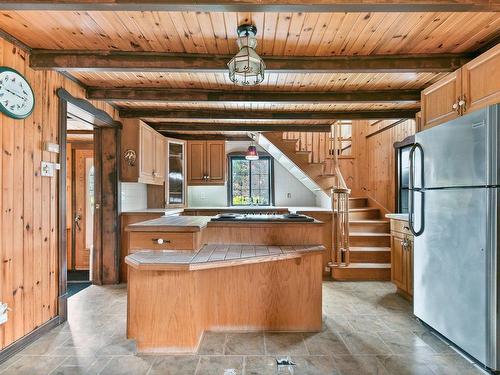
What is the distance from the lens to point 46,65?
7.80 feet

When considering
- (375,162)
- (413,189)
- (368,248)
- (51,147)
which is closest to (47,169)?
(51,147)

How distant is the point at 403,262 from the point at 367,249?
0.92 metres

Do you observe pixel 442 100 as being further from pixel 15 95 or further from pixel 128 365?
pixel 15 95

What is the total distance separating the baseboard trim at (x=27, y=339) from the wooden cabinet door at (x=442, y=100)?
393 centimetres

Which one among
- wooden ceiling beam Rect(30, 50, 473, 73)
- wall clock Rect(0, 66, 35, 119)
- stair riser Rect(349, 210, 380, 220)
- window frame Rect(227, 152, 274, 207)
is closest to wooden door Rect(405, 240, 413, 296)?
stair riser Rect(349, 210, 380, 220)

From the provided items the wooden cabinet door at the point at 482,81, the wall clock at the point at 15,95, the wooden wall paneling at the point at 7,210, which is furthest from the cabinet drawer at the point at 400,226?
the wall clock at the point at 15,95

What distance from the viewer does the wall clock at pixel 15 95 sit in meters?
2.07

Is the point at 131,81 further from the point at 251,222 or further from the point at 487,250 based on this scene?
the point at 487,250

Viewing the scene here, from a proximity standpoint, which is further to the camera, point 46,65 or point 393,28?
point 46,65

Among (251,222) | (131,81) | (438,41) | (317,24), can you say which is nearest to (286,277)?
(251,222)

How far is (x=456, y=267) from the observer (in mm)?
2148

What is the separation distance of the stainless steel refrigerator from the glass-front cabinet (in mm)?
3733

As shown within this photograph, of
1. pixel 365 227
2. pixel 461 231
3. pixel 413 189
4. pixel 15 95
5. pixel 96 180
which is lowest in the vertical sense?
pixel 365 227

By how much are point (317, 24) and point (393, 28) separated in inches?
22.2
